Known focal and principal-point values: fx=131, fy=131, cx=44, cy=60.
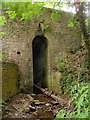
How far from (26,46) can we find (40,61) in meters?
2.26

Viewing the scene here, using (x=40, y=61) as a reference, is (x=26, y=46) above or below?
above

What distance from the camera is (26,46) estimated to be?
824 cm

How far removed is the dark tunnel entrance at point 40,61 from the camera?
932cm

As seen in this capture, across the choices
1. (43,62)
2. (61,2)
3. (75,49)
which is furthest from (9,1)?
(75,49)

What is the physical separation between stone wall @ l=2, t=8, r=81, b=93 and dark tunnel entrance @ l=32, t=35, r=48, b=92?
0.58 m

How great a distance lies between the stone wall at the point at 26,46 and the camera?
7.86 meters

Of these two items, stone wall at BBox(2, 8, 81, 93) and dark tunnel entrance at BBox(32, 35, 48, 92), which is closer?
stone wall at BBox(2, 8, 81, 93)

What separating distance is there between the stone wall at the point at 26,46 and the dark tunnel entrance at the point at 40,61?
58cm

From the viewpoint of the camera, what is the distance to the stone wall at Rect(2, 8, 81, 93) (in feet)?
25.8

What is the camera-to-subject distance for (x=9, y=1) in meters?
4.71

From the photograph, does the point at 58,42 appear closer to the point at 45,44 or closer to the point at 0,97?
the point at 45,44

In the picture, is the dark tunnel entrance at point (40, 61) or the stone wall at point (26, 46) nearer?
the stone wall at point (26, 46)

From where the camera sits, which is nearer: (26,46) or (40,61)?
(26,46)

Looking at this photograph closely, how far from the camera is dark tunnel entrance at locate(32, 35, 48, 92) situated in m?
9.32
